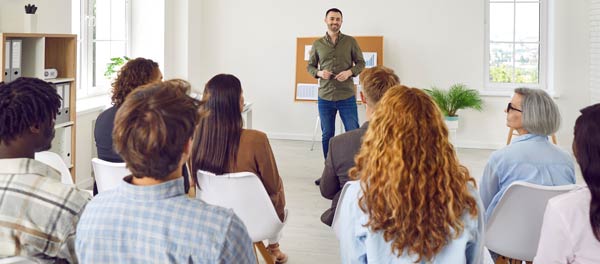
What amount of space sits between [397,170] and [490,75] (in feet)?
19.6

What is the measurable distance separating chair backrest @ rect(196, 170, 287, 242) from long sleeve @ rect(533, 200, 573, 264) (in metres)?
1.18

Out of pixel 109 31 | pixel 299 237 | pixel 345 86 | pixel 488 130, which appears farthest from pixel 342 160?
pixel 488 130

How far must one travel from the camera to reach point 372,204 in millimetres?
1624

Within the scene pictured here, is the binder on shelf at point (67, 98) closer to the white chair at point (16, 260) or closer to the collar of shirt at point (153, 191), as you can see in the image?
the white chair at point (16, 260)

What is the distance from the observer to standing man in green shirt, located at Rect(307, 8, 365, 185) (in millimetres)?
5445

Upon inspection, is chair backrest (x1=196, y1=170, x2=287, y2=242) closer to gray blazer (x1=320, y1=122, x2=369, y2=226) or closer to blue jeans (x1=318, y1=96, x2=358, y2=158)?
gray blazer (x1=320, y1=122, x2=369, y2=226)

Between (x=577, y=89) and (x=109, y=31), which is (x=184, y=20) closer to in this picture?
(x=109, y=31)

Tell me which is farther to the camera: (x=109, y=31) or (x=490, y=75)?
(x=490, y=75)

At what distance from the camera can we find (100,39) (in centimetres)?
593

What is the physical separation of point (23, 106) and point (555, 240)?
1.61m

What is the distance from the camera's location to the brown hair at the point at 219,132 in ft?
8.21

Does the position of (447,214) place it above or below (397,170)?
below

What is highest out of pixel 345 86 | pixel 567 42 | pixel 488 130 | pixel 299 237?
pixel 567 42

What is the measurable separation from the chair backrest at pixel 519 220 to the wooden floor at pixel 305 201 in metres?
1.21
